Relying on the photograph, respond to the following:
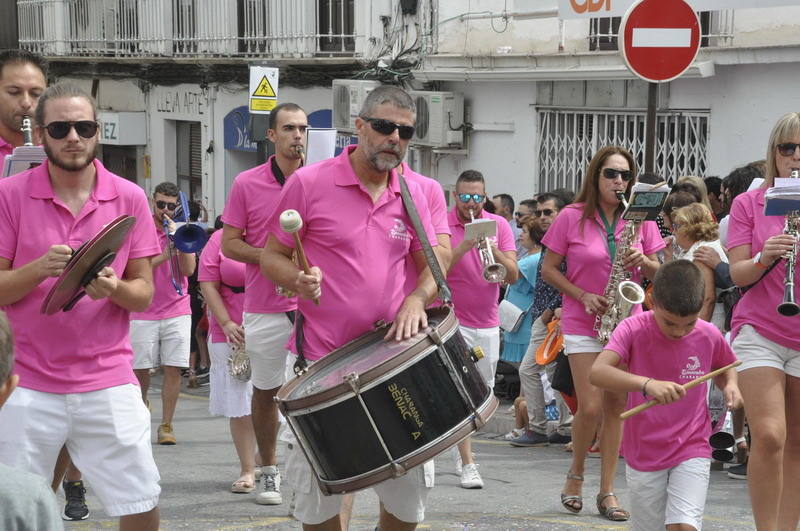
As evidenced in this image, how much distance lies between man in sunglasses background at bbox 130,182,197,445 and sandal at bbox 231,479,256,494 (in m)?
2.10

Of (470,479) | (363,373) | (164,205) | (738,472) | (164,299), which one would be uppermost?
(164,205)

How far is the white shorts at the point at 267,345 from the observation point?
7.65 metres

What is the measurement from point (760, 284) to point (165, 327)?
5288 mm

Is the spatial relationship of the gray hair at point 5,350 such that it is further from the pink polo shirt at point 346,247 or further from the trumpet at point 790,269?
the trumpet at point 790,269

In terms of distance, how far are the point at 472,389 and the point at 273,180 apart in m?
2.74

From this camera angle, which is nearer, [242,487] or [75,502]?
[75,502]

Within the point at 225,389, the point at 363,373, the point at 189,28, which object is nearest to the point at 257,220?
the point at 225,389

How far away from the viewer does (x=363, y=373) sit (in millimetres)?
5113

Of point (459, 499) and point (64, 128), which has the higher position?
point (64, 128)

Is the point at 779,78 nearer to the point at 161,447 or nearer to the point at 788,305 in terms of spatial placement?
the point at 161,447

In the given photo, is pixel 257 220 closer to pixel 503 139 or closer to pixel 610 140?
pixel 610 140

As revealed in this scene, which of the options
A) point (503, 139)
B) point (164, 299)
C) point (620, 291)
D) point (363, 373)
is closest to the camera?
point (363, 373)

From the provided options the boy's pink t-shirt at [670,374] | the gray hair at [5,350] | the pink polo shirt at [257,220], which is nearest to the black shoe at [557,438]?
the pink polo shirt at [257,220]

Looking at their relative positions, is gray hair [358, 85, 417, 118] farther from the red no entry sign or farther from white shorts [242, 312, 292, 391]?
the red no entry sign
